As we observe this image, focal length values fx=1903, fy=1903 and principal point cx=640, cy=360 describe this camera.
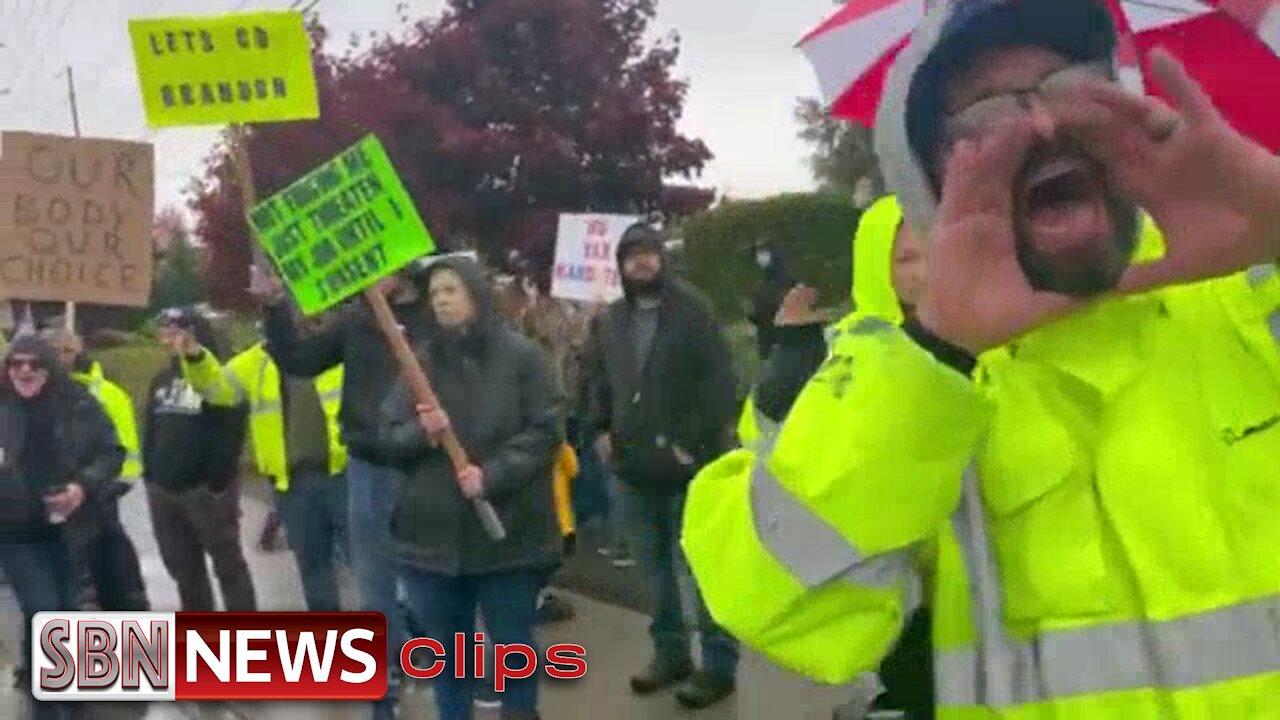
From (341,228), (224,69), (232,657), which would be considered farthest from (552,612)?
(232,657)

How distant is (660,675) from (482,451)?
1801mm

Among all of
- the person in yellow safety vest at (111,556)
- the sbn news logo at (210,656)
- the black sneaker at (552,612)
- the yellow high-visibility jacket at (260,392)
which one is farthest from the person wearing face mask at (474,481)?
the black sneaker at (552,612)

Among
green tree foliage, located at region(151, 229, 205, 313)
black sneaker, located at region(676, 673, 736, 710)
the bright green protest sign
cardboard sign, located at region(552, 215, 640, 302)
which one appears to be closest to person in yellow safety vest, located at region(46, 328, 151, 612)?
the bright green protest sign

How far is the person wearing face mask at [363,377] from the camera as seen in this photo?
6.85m

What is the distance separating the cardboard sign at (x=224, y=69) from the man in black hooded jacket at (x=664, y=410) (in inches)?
54.1

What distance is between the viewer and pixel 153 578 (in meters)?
11.1

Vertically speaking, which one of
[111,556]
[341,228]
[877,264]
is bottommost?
[877,264]

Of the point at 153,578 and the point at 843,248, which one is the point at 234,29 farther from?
the point at 843,248

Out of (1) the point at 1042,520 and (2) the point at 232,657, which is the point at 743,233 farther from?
(1) the point at 1042,520

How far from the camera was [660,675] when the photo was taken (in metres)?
7.43

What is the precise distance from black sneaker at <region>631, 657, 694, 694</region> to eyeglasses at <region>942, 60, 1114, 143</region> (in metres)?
5.83

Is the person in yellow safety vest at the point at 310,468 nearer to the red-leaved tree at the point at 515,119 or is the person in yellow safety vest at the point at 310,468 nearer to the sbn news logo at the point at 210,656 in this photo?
the sbn news logo at the point at 210,656

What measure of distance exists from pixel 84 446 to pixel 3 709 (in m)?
1.26

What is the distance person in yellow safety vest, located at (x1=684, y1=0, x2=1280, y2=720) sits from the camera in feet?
5.49
